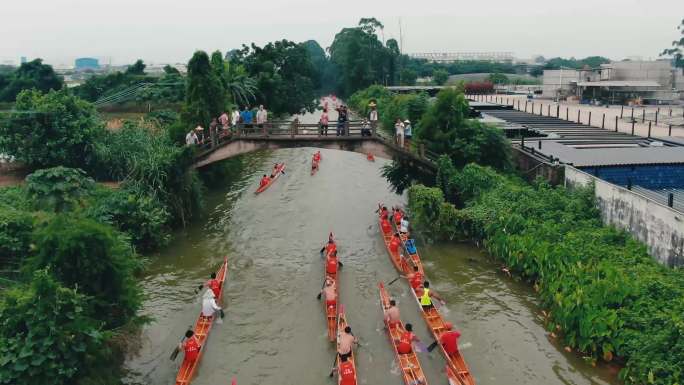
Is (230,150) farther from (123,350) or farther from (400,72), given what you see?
(400,72)

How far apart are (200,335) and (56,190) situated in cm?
919

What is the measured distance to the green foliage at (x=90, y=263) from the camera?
466 inches

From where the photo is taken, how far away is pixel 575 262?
16.3 metres

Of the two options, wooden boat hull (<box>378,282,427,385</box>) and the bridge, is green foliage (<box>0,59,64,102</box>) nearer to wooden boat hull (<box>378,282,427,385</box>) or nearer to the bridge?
the bridge

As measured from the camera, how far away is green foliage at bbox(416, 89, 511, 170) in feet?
84.2

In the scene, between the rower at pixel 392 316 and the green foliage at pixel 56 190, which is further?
the green foliage at pixel 56 190

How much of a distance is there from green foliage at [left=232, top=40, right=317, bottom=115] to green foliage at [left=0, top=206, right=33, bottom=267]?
3503 cm

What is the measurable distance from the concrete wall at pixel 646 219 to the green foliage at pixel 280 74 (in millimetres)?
36800

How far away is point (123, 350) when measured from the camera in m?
13.3

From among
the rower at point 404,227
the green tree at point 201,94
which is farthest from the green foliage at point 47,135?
the rower at point 404,227

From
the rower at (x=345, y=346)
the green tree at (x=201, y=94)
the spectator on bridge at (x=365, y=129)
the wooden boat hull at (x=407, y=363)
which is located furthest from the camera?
the green tree at (x=201, y=94)

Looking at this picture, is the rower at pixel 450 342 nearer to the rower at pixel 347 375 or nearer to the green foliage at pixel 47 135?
the rower at pixel 347 375

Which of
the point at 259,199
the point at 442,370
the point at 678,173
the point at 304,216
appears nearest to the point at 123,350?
the point at 442,370

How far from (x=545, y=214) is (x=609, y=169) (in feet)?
12.9
